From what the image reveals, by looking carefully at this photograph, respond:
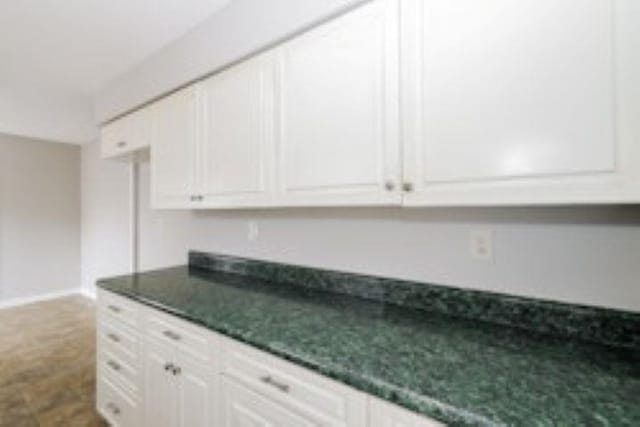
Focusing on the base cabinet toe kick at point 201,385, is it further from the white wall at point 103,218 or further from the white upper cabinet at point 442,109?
the white wall at point 103,218

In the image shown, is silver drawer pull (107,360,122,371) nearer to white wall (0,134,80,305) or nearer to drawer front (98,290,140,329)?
drawer front (98,290,140,329)

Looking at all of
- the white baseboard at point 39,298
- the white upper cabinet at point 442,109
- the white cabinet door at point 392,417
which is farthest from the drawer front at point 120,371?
the white baseboard at point 39,298

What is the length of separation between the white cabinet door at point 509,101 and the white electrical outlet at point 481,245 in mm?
331

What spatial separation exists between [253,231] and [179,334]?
2.63 ft

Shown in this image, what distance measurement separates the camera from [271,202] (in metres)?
1.58

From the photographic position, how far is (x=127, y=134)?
2.45 m

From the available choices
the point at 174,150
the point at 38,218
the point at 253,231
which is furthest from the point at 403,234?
the point at 38,218

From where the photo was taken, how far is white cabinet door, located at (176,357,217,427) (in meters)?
1.35

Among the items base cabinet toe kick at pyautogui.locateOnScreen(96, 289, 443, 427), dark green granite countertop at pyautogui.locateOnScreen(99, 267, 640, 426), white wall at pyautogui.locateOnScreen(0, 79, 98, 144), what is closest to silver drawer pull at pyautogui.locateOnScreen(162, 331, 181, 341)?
base cabinet toe kick at pyautogui.locateOnScreen(96, 289, 443, 427)

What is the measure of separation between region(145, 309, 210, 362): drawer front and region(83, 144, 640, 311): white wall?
2.19 ft

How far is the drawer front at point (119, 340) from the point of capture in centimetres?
178

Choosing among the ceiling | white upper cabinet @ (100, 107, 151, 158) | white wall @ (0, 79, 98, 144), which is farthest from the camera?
white wall @ (0, 79, 98, 144)

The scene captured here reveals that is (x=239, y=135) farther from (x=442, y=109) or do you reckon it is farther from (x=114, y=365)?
(x=114, y=365)

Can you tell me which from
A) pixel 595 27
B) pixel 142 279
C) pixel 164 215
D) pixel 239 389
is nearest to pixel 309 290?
pixel 239 389
